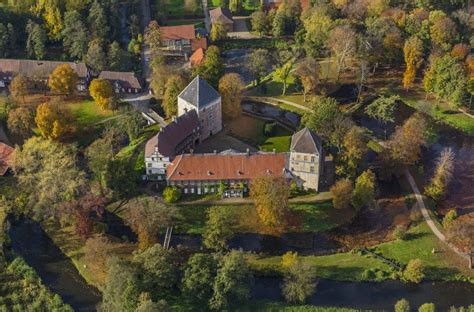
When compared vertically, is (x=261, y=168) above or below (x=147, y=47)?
below

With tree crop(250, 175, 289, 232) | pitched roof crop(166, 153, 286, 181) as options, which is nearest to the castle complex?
pitched roof crop(166, 153, 286, 181)

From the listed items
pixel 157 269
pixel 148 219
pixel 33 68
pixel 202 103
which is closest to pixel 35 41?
pixel 33 68

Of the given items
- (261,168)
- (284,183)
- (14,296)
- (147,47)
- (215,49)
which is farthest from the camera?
(147,47)

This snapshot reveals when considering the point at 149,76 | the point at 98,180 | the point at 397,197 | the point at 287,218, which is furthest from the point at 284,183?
the point at 149,76

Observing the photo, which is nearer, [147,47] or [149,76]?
[149,76]

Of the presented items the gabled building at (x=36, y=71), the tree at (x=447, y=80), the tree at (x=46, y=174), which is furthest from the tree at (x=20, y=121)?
the tree at (x=447, y=80)

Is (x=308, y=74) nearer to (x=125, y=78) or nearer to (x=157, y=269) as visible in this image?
(x=125, y=78)

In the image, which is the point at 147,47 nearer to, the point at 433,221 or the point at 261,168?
the point at 261,168
